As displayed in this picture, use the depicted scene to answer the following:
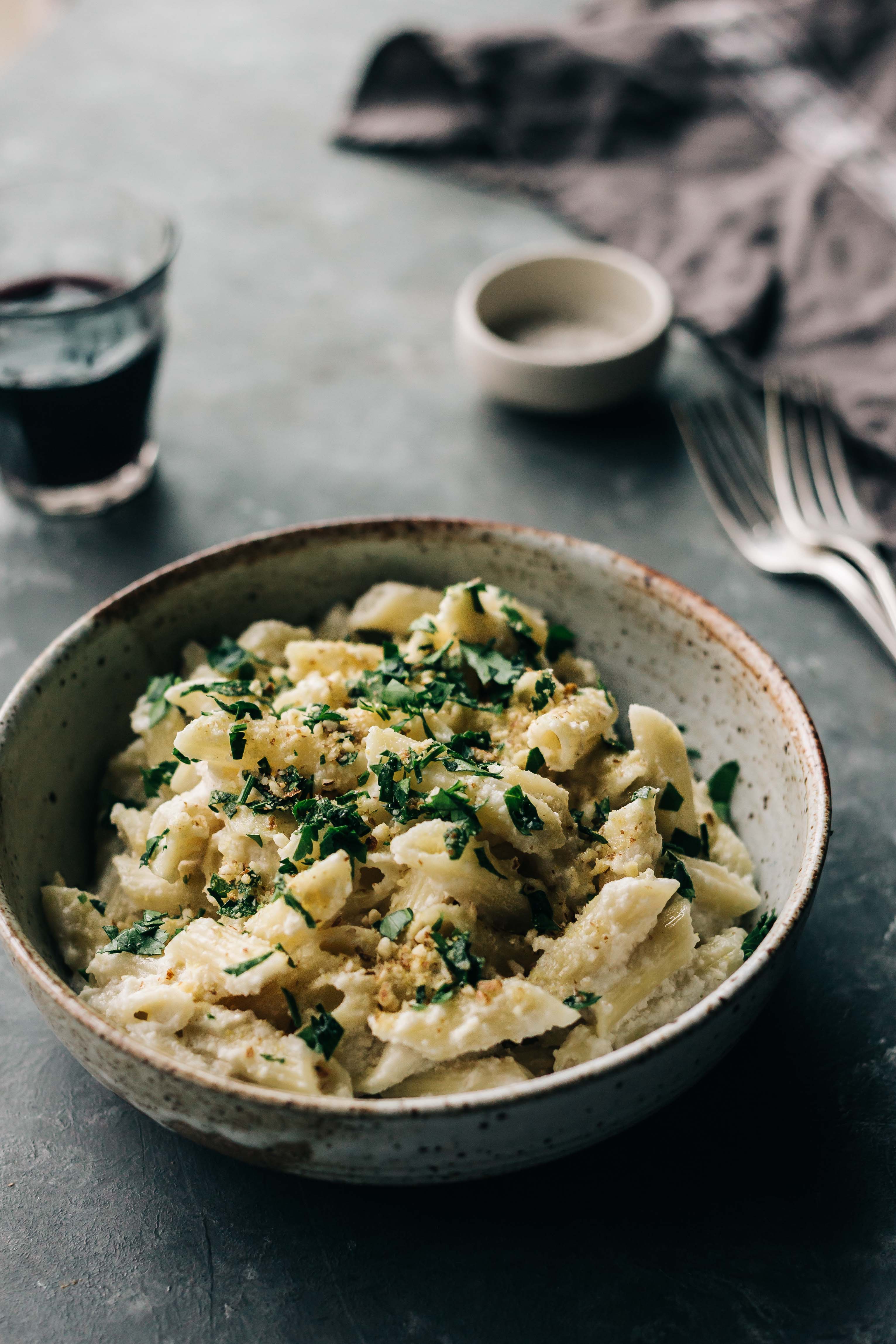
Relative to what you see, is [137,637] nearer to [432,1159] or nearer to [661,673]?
[661,673]

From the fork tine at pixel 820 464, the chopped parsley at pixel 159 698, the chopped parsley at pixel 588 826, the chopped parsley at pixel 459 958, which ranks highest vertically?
the chopped parsley at pixel 588 826

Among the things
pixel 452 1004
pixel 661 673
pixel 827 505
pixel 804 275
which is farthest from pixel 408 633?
pixel 804 275

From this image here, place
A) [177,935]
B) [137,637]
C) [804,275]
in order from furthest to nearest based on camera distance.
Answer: [804,275] → [137,637] → [177,935]

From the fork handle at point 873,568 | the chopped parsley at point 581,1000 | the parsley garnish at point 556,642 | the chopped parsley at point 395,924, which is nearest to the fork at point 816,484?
the fork handle at point 873,568

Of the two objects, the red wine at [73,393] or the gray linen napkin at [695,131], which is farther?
the gray linen napkin at [695,131]

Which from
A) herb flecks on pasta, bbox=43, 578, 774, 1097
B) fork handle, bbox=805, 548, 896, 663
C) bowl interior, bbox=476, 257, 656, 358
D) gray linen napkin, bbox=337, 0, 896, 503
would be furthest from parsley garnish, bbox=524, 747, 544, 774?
gray linen napkin, bbox=337, 0, 896, 503

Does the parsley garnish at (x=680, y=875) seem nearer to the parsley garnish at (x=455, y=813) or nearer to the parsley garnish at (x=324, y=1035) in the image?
the parsley garnish at (x=455, y=813)

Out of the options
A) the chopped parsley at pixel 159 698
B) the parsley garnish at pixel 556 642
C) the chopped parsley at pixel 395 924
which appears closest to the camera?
the chopped parsley at pixel 395 924

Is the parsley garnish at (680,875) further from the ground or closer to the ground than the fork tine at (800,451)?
further from the ground
